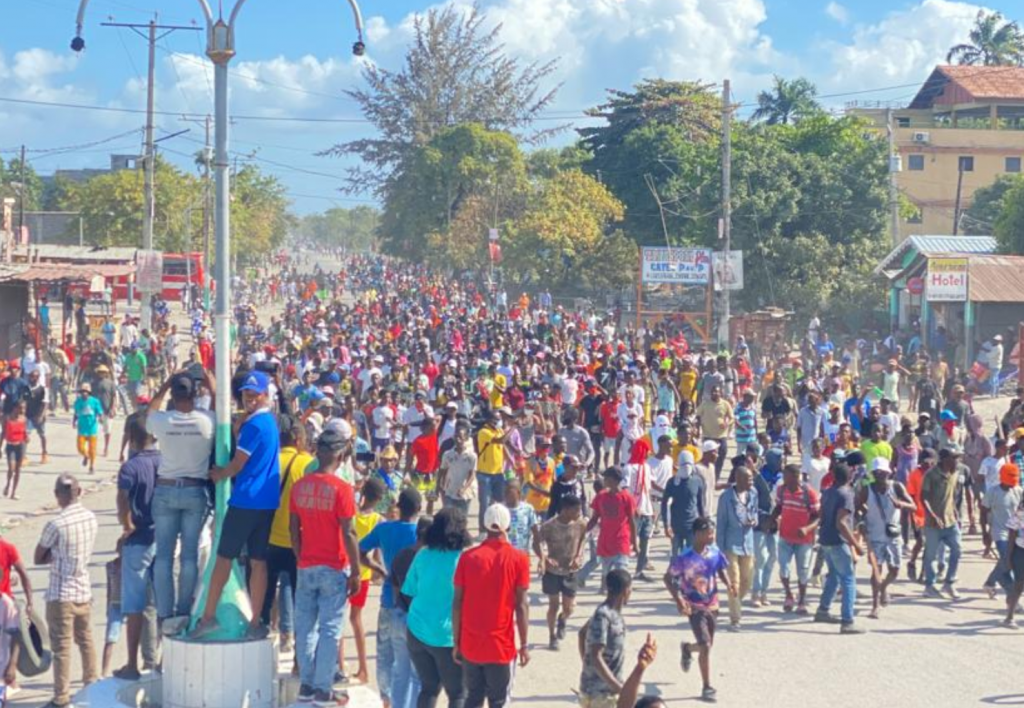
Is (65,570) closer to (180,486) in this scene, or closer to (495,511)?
(180,486)

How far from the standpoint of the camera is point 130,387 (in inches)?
Answer: 1105

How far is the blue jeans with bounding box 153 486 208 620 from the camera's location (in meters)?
9.11

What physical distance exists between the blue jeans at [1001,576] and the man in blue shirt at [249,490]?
725 centimetres

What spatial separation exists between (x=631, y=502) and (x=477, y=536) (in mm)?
4558

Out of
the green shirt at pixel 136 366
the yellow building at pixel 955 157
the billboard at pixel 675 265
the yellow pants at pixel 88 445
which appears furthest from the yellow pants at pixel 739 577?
the yellow building at pixel 955 157

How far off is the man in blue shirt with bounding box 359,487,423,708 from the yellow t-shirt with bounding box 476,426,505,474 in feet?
22.0

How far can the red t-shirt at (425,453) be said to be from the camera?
1748 cm

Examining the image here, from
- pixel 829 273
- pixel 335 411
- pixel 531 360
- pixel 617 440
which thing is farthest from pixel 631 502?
pixel 829 273

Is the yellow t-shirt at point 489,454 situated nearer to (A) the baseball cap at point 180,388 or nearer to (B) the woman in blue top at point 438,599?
(A) the baseball cap at point 180,388

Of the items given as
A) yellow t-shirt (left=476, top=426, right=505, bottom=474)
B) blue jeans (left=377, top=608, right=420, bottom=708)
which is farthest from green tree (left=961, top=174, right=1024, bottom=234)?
blue jeans (left=377, top=608, right=420, bottom=708)

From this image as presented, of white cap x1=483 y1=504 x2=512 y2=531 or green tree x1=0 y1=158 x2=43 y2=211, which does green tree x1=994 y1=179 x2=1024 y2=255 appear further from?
green tree x1=0 y1=158 x2=43 y2=211

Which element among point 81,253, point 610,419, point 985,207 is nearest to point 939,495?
point 610,419

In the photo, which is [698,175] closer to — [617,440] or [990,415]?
[990,415]

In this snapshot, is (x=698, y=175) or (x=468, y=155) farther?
(x=468, y=155)
